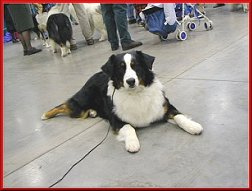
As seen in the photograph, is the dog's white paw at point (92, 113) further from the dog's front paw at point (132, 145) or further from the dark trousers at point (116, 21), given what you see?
the dark trousers at point (116, 21)

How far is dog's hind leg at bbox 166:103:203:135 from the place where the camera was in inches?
103

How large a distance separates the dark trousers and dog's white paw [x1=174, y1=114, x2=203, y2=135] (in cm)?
357

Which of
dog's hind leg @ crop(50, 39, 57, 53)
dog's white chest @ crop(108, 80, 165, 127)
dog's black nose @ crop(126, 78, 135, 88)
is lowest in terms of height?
dog's hind leg @ crop(50, 39, 57, 53)

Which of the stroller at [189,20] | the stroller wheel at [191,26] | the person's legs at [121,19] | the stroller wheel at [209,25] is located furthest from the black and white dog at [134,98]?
the stroller wheel at [191,26]

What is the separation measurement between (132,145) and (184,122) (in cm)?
48

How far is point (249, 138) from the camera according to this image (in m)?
2.39

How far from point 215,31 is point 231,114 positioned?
396 centimetres

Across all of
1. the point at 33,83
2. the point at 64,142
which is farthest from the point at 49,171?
the point at 33,83

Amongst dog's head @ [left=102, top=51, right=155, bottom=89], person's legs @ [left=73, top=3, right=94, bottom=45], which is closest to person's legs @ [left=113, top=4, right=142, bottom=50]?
person's legs @ [left=73, top=3, right=94, bottom=45]

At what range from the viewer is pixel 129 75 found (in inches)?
108

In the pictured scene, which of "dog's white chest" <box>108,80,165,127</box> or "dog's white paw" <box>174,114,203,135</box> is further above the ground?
"dog's white chest" <box>108,80,165,127</box>

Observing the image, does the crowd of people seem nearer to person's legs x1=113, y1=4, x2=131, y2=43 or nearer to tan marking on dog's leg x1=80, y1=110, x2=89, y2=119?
person's legs x1=113, y1=4, x2=131, y2=43

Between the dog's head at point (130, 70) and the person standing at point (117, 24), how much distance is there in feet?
10.7

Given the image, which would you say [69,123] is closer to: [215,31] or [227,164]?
[227,164]
